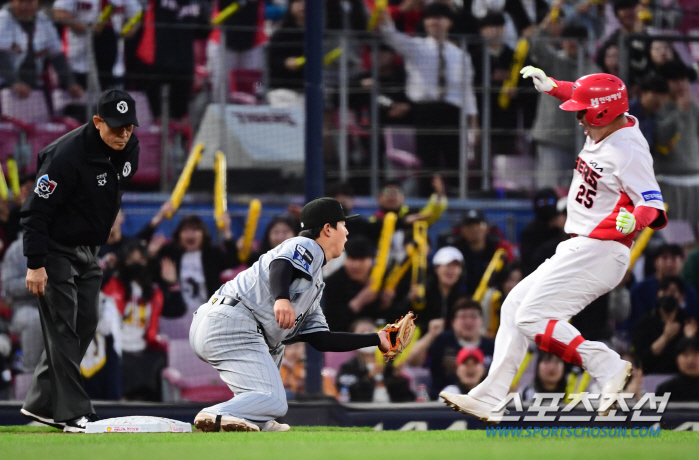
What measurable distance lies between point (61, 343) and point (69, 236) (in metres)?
0.62

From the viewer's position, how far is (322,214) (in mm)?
5621

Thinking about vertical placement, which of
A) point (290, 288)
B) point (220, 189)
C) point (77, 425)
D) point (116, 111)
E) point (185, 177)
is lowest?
point (77, 425)

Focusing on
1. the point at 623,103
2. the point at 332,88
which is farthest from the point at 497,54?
the point at 623,103

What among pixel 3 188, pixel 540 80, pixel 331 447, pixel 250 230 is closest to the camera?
pixel 331 447

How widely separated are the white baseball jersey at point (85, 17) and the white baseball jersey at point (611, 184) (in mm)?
5656

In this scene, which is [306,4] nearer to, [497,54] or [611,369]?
[497,54]

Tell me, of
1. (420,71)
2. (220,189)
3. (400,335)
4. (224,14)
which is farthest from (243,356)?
(224,14)

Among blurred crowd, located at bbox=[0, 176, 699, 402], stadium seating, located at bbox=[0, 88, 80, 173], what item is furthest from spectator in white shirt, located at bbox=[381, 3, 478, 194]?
stadium seating, located at bbox=[0, 88, 80, 173]

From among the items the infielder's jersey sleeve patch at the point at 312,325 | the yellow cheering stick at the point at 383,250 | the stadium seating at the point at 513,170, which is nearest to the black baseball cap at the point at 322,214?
the infielder's jersey sleeve patch at the point at 312,325

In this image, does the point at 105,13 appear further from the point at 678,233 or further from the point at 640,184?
the point at 640,184

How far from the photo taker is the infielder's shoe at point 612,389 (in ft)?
17.4

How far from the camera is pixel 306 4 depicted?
7.71 metres

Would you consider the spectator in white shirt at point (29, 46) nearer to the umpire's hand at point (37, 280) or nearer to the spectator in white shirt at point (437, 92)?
the spectator in white shirt at point (437, 92)

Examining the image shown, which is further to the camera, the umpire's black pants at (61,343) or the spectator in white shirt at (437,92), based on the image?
the spectator in white shirt at (437,92)
